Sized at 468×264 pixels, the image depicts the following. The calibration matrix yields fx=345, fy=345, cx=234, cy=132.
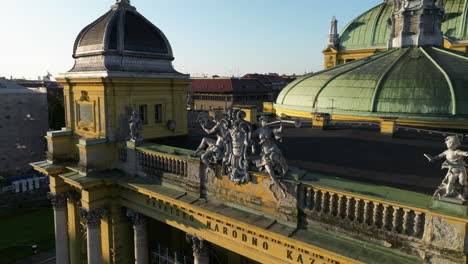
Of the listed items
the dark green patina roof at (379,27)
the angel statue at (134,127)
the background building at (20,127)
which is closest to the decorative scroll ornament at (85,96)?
the angel statue at (134,127)

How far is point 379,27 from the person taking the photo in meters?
A: 44.9

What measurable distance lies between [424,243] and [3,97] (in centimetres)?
6700

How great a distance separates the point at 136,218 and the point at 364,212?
12.7 m

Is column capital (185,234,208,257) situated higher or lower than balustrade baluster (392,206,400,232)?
lower

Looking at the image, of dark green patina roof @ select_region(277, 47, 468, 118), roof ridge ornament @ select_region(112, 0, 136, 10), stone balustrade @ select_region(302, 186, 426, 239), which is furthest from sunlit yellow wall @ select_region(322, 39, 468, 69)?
stone balustrade @ select_region(302, 186, 426, 239)

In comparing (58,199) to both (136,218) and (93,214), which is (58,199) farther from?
(136,218)

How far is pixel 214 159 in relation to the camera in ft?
48.4

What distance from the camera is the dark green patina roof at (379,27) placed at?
39.9m

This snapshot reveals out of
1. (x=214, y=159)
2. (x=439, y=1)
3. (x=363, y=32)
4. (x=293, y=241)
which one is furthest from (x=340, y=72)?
(x=293, y=241)

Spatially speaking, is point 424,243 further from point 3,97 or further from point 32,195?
point 3,97

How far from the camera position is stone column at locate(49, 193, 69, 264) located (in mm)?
22391

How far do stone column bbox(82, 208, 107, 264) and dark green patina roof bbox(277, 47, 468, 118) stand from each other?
788 inches

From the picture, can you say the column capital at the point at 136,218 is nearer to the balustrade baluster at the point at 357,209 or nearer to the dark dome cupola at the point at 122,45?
the dark dome cupola at the point at 122,45

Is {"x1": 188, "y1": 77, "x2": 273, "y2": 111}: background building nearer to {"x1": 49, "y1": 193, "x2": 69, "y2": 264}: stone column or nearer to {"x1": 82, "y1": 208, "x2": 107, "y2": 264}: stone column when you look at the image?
{"x1": 49, "y1": 193, "x2": 69, "y2": 264}: stone column
